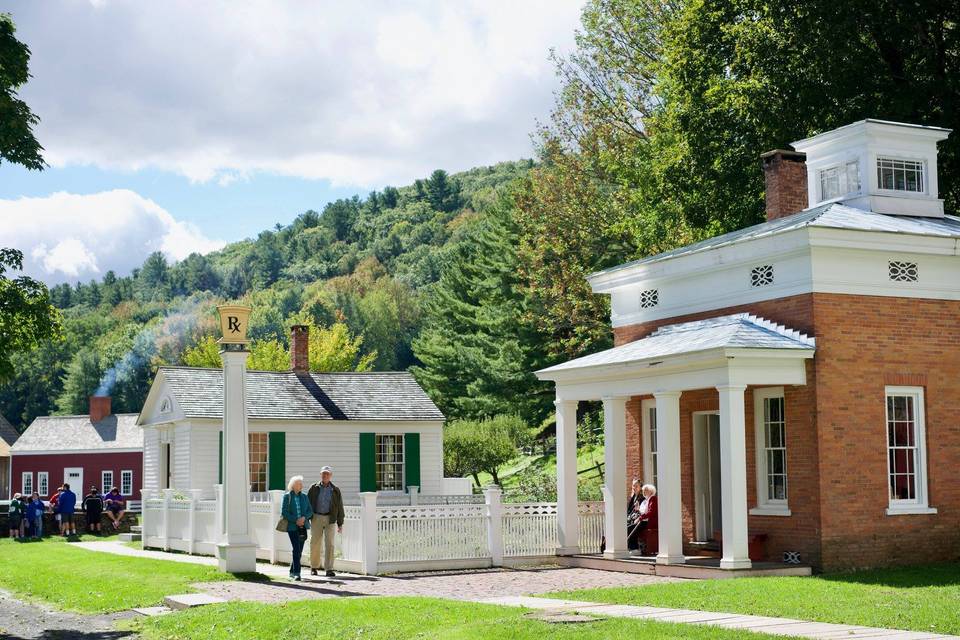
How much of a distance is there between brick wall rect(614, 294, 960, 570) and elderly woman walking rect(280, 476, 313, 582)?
291 inches

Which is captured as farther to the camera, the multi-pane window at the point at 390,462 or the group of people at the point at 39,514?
the group of people at the point at 39,514

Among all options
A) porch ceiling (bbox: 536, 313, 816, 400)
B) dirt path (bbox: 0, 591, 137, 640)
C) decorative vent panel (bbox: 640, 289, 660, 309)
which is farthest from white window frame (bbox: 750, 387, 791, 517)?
dirt path (bbox: 0, 591, 137, 640)

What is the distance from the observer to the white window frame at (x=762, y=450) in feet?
63.4

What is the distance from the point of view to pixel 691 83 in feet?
104

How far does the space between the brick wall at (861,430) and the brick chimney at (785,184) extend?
14.6 ft

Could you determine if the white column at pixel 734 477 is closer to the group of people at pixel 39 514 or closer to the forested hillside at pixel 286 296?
the group of people at pixel 39 514

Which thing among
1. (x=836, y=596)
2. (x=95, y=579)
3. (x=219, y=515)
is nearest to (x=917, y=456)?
(x=836, y=596)

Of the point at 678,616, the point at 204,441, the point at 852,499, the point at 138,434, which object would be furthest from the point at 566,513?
the point at 138,434

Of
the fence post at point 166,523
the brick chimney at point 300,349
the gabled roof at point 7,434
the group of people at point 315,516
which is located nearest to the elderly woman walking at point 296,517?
the group of people at point 315,516

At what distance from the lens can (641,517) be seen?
2138 cm

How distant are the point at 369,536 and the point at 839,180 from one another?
1094 centimetres

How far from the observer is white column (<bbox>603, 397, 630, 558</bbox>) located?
2091 centimetres

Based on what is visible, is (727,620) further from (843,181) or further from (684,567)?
(843,181)

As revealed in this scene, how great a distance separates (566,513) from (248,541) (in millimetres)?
5833
